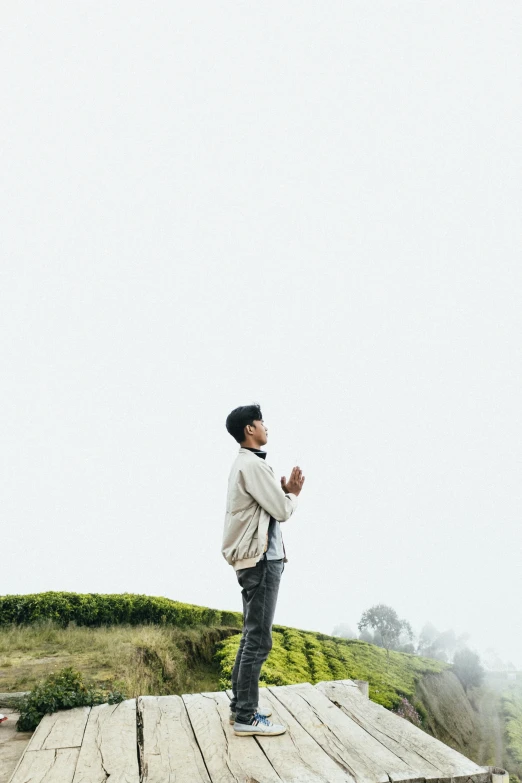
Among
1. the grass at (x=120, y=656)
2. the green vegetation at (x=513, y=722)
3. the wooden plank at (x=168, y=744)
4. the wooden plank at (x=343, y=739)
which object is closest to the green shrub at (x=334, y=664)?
the grass at (x=120, y=656)

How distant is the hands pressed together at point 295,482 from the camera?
4047 millimetres

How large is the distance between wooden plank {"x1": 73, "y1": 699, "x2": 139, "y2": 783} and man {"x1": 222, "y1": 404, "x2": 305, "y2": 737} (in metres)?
0.76

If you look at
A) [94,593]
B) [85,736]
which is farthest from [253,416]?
[94,593]

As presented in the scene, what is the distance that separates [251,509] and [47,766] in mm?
1990

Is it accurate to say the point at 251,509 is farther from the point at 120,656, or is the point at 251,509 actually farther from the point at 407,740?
the point at 120,656

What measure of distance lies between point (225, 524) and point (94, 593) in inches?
448

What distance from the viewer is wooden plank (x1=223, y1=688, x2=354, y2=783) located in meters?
3.23

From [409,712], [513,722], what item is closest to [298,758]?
[409,712]

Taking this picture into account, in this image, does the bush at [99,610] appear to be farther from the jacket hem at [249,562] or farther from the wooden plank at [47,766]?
the jacket hem at [249,562]

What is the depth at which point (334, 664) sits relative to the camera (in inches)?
456

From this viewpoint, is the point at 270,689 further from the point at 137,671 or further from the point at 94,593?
the point at 94,593

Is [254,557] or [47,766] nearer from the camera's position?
[47,766]

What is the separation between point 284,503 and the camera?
3.83 meters

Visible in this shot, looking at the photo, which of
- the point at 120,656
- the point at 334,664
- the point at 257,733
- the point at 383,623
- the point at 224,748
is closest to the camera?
the point at 224,748
